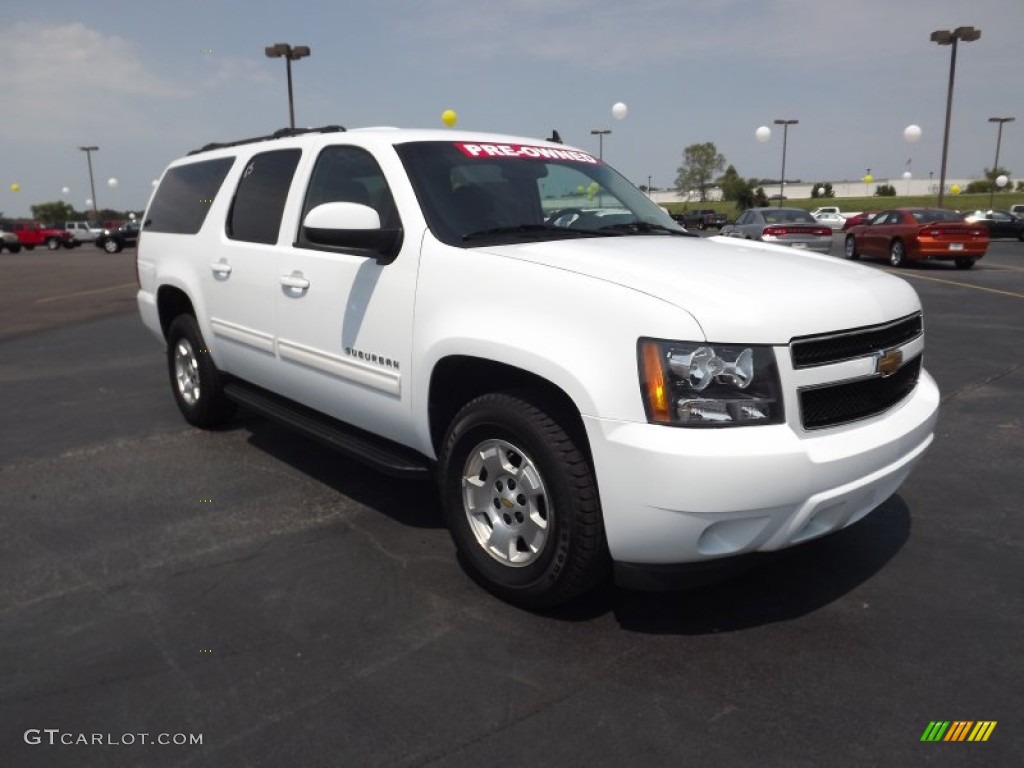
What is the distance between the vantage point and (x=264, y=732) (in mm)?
2404

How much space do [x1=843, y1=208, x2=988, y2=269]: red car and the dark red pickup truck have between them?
41.7 m

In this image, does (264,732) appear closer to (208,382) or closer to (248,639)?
(248,639)

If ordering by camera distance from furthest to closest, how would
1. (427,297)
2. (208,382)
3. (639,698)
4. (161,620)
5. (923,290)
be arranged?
(923,290), (208,382), (427,297), (161,620), (639,698)

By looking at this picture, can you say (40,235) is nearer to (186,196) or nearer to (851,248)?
(851,248)

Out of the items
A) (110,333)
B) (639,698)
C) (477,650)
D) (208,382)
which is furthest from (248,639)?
(110,333)

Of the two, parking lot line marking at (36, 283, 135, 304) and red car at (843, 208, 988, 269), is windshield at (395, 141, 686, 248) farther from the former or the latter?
red car at (843, 208, 988, 269)

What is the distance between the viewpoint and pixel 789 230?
59.3ft

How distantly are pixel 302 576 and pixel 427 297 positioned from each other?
1.32 m

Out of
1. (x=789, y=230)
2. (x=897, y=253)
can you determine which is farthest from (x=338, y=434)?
(x=897, y=253)

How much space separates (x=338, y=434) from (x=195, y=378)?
2.09 m

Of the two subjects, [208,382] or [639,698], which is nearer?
[639,698]

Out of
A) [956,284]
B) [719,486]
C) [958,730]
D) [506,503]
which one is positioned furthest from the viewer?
[956,284]

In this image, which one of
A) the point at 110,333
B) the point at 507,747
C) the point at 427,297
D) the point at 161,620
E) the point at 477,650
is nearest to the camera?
the point at 507,747

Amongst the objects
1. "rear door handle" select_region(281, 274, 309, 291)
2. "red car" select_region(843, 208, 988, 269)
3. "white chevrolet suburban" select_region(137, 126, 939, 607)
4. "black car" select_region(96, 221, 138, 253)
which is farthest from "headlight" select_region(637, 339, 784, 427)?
"black car" select_region(96, 221, 138, 253)
